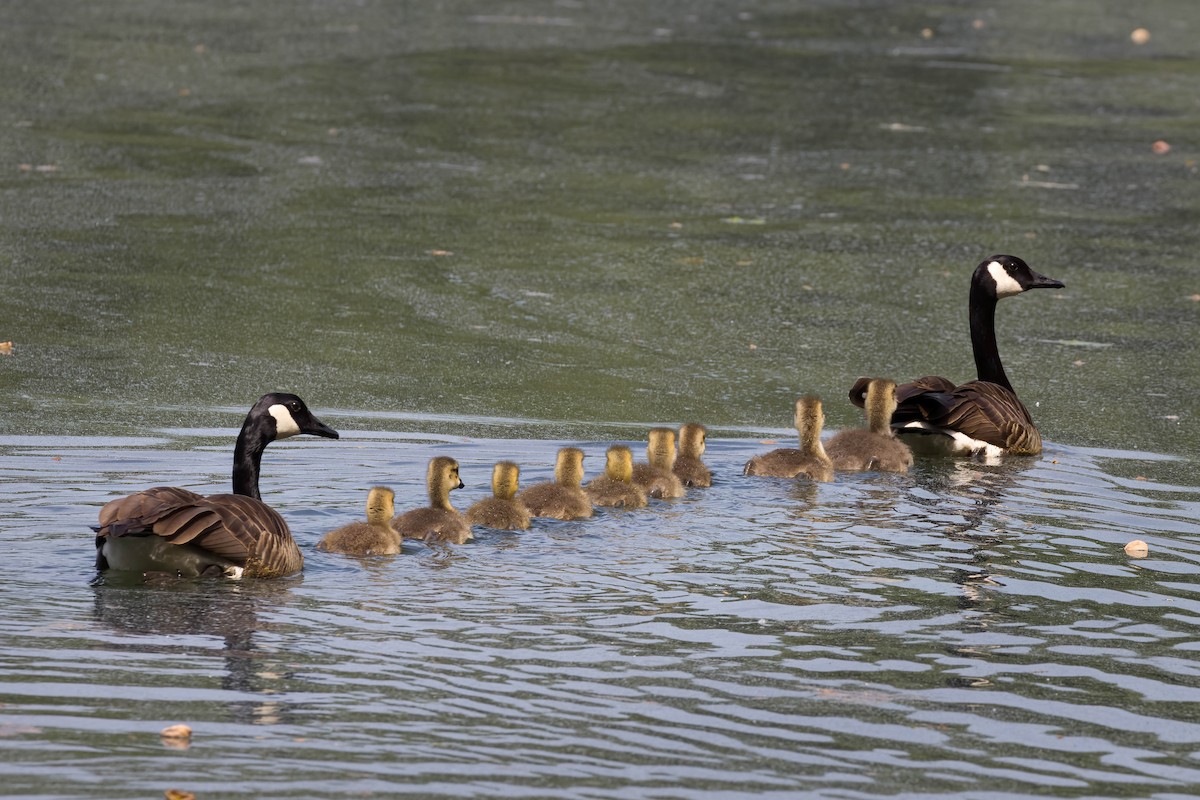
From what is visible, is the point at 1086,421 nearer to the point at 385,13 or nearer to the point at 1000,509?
the point at 1000,509

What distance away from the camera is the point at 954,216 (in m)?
16.4

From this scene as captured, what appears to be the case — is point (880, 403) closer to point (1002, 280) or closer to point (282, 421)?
point (1002, 280)

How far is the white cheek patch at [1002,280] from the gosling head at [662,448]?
3.32m

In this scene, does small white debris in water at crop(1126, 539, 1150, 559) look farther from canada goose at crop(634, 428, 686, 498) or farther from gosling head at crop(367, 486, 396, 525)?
gosling head at crop(367, 486, 396, 525)

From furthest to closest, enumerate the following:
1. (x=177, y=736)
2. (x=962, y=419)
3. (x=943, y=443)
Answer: (x=943, y=443)
(x=962, y=419)
(x=177, y=736)

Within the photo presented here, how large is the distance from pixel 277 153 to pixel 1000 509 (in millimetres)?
9850

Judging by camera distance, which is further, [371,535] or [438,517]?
[438,517]

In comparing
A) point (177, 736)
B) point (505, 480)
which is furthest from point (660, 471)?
point (177, 736)

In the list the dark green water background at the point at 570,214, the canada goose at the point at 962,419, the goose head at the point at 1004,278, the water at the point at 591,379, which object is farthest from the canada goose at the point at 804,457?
the goose head at the point at 1004,278

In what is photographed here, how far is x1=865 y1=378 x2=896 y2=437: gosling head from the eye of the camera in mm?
10227

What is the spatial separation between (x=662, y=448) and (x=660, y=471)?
0.38 feet

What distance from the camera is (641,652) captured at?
6.65m

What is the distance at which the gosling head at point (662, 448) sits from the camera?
9.38m

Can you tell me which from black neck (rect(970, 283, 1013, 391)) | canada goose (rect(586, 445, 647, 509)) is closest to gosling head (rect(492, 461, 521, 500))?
canada goose (rect(586, 445, 647, 509))
